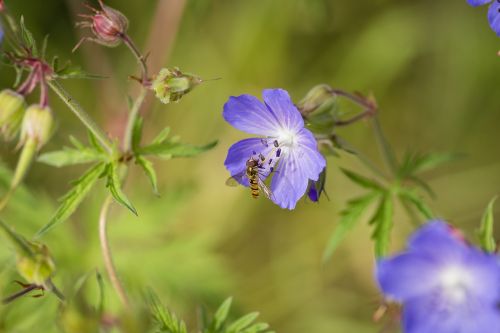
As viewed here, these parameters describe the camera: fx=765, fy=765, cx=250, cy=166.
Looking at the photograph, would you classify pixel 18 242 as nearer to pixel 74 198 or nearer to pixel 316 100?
pixel 74 198

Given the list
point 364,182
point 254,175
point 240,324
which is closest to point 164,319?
point 240,324

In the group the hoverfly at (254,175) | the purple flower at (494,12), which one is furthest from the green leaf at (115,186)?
the purple flower at (494,12)

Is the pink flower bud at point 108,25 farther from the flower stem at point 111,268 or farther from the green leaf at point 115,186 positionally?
the flower stem at point 111,268

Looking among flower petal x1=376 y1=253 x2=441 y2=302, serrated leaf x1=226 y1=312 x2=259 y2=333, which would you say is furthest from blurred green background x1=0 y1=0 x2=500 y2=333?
flower petal x1=376 y1=253 x2=441 y2=302

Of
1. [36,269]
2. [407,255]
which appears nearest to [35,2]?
[36,269]

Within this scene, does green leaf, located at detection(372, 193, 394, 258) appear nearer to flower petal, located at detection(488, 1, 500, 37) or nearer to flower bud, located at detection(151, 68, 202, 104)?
flower petal, located at detection(488, 1, 500, 37)

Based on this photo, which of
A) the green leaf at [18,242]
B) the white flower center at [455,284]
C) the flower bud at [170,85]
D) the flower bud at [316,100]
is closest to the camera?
the white flower center at [455,284]

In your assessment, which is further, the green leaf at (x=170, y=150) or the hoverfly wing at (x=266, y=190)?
the green leaf at (x=170, y=150)
